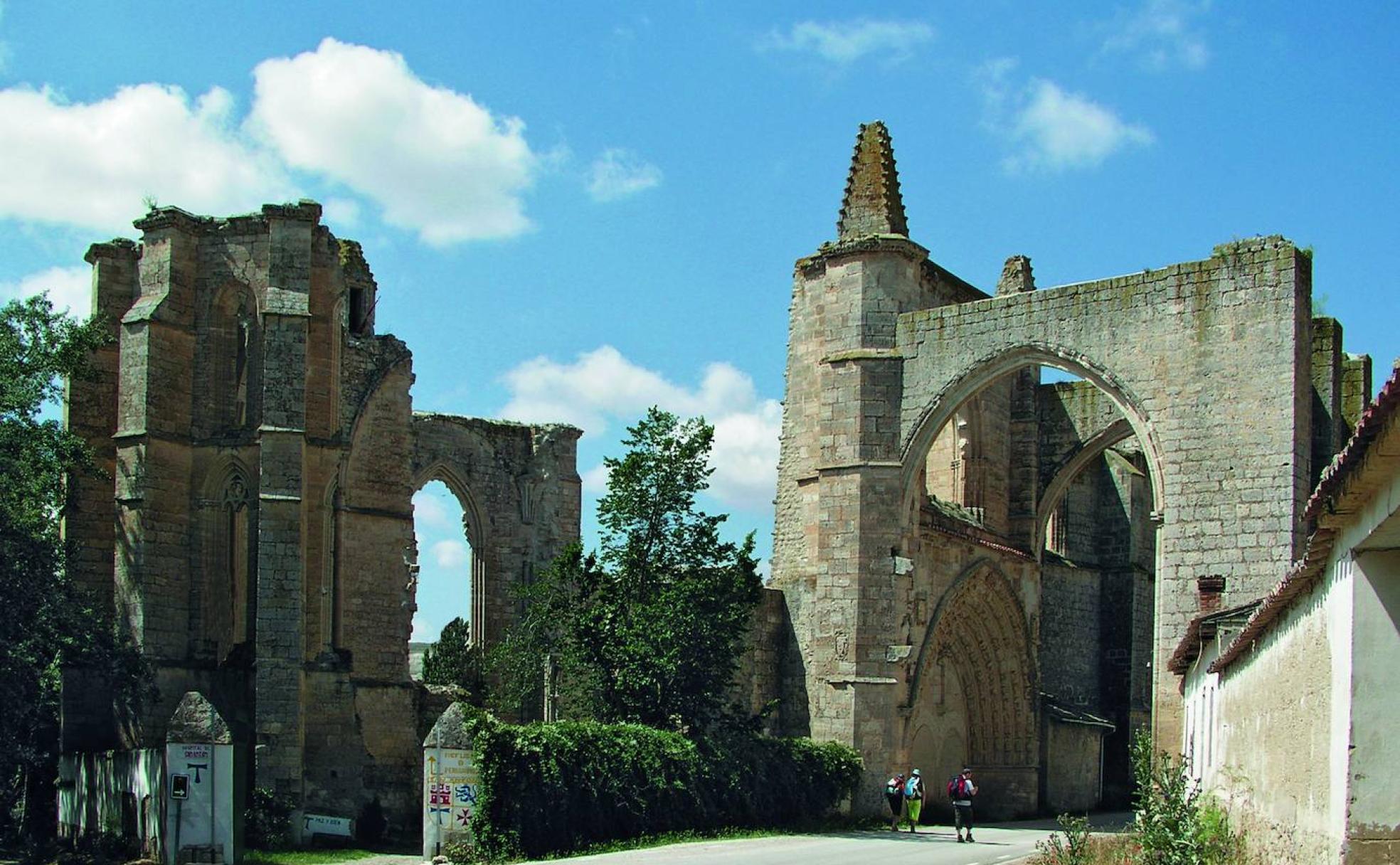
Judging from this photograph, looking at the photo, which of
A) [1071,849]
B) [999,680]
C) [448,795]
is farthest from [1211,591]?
[448,795]

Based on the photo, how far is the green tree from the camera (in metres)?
18.5

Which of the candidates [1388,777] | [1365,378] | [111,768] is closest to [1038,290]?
[1365,378]

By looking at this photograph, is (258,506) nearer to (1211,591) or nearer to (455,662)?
(455,662)

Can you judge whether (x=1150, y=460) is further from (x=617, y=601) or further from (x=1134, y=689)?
(x=1134, y=689)

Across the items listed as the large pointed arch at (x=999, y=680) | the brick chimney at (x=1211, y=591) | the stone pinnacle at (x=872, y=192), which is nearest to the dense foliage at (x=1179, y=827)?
the brick chimney at (x=1211, y=591)

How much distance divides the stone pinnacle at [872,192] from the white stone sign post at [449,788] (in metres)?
8.91

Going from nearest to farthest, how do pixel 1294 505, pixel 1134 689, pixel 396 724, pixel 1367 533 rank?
pixel 1367 533 → pixel 1294 505 → pixel 396 724 → pixel 1134 689

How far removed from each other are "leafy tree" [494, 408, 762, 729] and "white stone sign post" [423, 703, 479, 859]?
10.2ft

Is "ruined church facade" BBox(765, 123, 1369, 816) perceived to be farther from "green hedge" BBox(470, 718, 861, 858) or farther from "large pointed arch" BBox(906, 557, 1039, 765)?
"green hedge" BBox(470, 718, 861, 858)

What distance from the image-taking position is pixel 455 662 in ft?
88.2

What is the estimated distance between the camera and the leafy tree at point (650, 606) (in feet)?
63.2

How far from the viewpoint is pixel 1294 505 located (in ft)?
57.9

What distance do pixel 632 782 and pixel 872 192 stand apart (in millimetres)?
8542

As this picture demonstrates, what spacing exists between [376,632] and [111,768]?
188 inches
